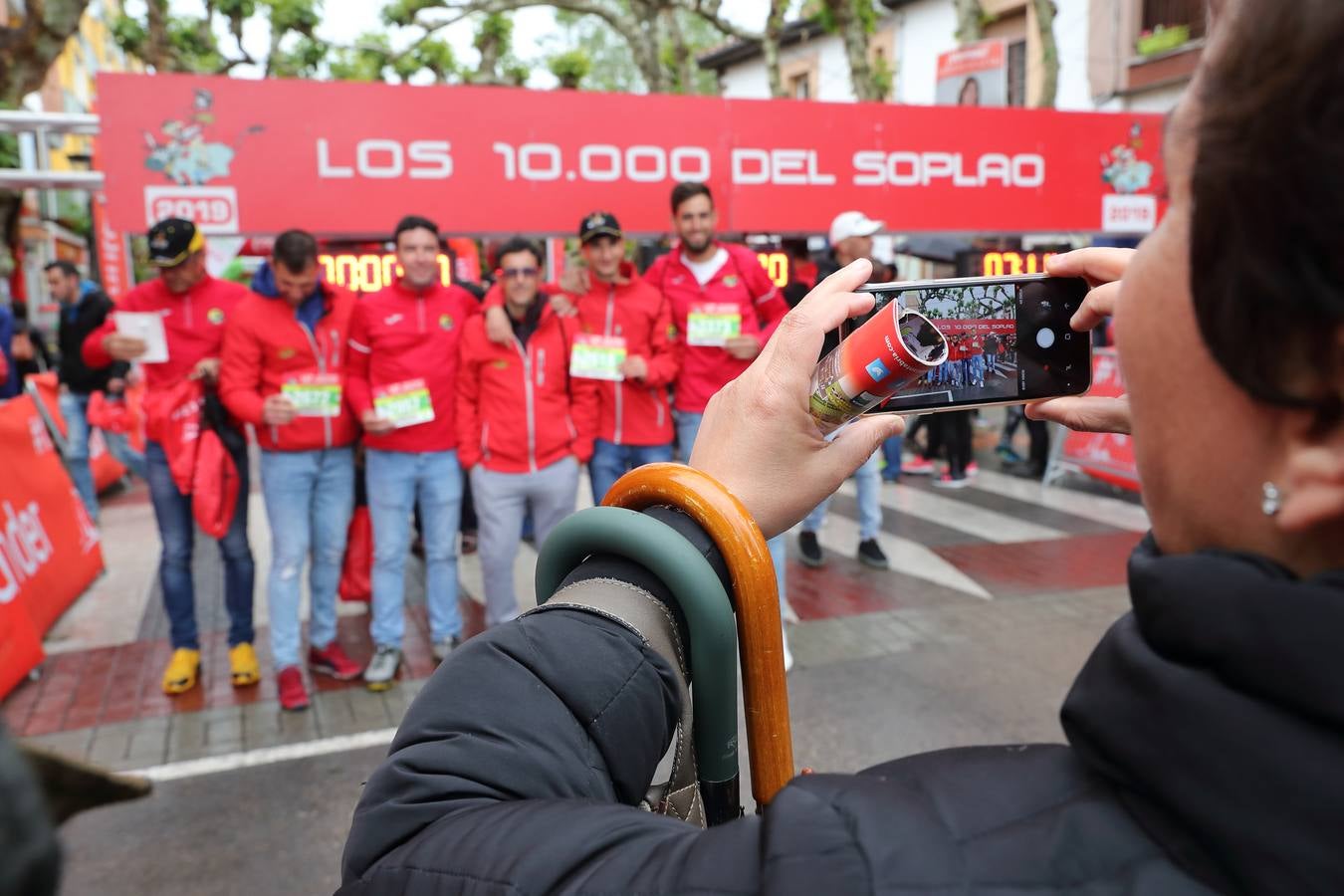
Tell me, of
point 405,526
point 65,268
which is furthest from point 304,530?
point 65,268

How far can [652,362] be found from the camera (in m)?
5.30

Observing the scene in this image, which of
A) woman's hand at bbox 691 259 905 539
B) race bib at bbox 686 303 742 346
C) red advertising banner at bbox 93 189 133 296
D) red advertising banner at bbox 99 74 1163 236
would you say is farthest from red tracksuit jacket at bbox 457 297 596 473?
red advertising banner at bbox 93 189 133 296

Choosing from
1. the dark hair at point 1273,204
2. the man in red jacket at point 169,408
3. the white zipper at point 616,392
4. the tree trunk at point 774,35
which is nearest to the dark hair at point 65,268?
the man in red jacket at point 169,408

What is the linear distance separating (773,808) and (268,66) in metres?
26.4

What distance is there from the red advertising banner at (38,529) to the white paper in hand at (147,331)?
147cm

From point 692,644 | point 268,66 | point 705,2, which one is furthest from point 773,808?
point 268,66

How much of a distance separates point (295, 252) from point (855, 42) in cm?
1215

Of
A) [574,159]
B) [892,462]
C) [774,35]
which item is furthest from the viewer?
[774,35]

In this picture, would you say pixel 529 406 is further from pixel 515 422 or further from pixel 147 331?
pixel 147 331

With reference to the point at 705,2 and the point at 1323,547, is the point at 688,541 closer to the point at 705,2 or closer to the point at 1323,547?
the point at 1323,547

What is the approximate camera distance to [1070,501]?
8.72 meters

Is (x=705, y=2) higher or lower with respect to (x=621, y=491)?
higher

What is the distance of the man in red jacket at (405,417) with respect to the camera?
4.78 metres

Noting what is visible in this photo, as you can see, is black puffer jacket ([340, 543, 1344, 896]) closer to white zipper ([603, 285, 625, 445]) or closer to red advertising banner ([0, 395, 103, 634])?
white zipper ([603, 285, 625, 445])
